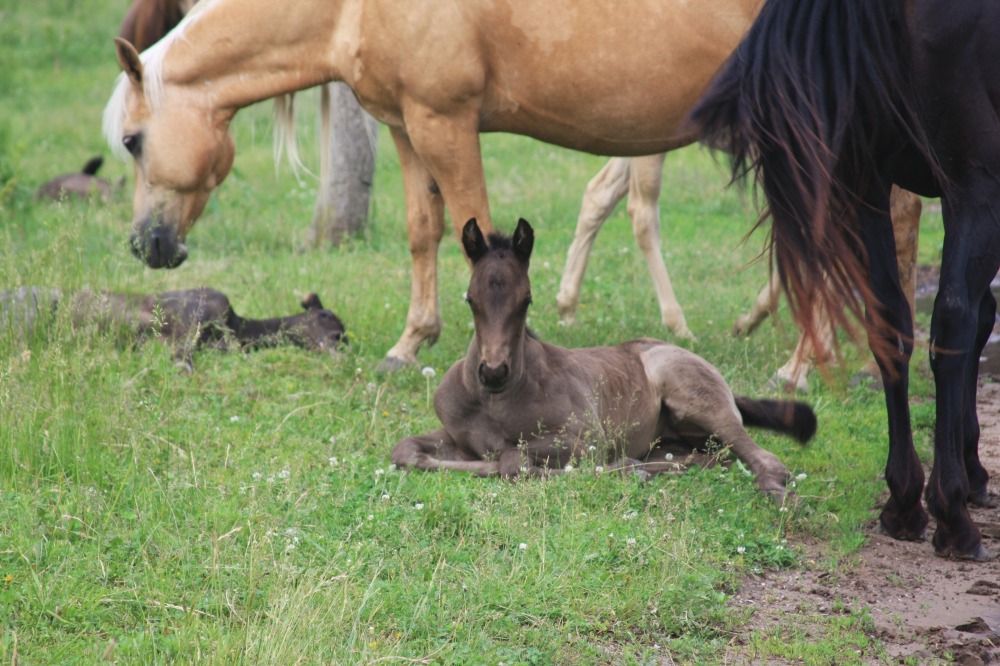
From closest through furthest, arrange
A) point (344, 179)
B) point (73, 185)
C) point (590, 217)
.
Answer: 1. point (590, 217)
2. point (344, 179)
3. point (73, 185)

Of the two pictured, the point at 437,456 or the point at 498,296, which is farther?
the point at 437,456

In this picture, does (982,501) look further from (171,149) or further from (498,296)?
(171,149)

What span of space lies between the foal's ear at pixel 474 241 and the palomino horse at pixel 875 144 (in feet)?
3.99

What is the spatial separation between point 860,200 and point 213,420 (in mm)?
3234

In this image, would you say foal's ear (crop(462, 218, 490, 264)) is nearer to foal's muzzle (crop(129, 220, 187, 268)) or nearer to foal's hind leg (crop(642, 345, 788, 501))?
foal's hind leg (crop(642, 345, 788, 501))

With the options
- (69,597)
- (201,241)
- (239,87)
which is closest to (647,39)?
(239,87)

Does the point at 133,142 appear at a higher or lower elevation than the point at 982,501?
higher

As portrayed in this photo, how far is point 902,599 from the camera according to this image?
13.4 ft

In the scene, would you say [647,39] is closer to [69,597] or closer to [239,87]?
[239,87]

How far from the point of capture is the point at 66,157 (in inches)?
545

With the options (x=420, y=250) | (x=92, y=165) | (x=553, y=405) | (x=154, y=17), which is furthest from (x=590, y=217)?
(x=92, y=165)

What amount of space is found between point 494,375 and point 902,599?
1.84m

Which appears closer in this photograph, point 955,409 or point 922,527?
point 955,409

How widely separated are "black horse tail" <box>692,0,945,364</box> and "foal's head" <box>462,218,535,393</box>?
3.74 feet
